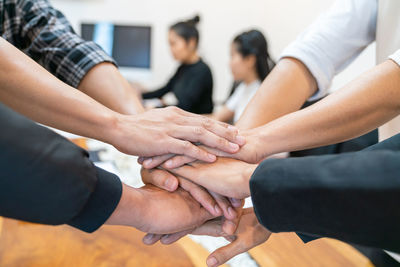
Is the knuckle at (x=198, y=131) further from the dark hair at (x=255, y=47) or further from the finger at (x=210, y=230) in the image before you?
the dark hair at (x=255, y=47)

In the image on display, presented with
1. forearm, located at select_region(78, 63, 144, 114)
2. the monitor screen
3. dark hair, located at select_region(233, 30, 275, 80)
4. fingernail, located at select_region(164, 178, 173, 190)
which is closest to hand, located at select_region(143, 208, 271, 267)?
fingernail, located at select_region(164, 178, 173, 190)

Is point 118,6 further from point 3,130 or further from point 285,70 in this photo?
point 3,130

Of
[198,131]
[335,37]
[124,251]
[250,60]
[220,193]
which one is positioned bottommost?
[124,251]

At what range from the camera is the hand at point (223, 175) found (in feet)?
2.42

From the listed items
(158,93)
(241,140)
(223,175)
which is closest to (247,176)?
(223,175)

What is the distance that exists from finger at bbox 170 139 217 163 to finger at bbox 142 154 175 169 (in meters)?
0.03

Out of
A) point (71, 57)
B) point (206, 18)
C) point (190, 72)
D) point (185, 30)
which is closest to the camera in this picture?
point (71, 57)

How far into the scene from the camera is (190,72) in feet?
9.94

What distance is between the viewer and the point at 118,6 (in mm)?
3828

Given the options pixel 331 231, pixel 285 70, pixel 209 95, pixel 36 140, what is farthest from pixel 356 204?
pixel 209 95

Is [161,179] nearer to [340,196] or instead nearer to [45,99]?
[45,99]

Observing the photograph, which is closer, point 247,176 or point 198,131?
point 247,176

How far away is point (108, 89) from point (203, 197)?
0.48 meters

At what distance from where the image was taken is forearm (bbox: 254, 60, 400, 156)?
0.80 m
